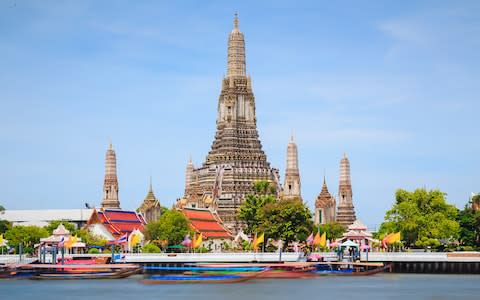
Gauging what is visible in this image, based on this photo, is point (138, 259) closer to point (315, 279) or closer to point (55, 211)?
point (315, 279)

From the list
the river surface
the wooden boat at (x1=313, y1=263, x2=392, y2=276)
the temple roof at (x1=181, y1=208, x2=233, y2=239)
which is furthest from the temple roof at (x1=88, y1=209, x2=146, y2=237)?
the wooden boat at (x1=313, y1=263, x2=392, y2=276)

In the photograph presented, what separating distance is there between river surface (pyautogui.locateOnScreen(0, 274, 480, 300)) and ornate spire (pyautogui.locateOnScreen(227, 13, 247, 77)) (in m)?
69.6

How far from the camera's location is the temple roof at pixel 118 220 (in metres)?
120

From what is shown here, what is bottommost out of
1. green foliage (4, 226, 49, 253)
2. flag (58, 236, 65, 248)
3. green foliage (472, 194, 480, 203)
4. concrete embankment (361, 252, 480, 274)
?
concrete embankment (361, 252, 480, 274)

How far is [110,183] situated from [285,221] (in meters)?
50.0

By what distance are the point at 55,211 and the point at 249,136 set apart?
3140cm

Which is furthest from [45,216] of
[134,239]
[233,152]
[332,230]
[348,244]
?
[348,244]

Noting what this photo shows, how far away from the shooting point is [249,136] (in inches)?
6083

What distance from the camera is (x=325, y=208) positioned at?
173 m

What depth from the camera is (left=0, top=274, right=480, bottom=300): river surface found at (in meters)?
70.1

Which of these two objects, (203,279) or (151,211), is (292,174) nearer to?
(151,211)

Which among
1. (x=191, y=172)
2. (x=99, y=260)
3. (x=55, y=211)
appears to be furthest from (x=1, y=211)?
(x=99, y=260)

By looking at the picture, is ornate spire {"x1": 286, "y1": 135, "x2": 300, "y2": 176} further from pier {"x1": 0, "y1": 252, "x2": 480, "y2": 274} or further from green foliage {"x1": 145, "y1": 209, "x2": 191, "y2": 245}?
pier {"x1": 0, "y1": 252, "x2": 480, "y2": 274}

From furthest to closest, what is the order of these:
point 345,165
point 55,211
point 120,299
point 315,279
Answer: point 345,165, point 55,211, point 315,279, point 120,299
